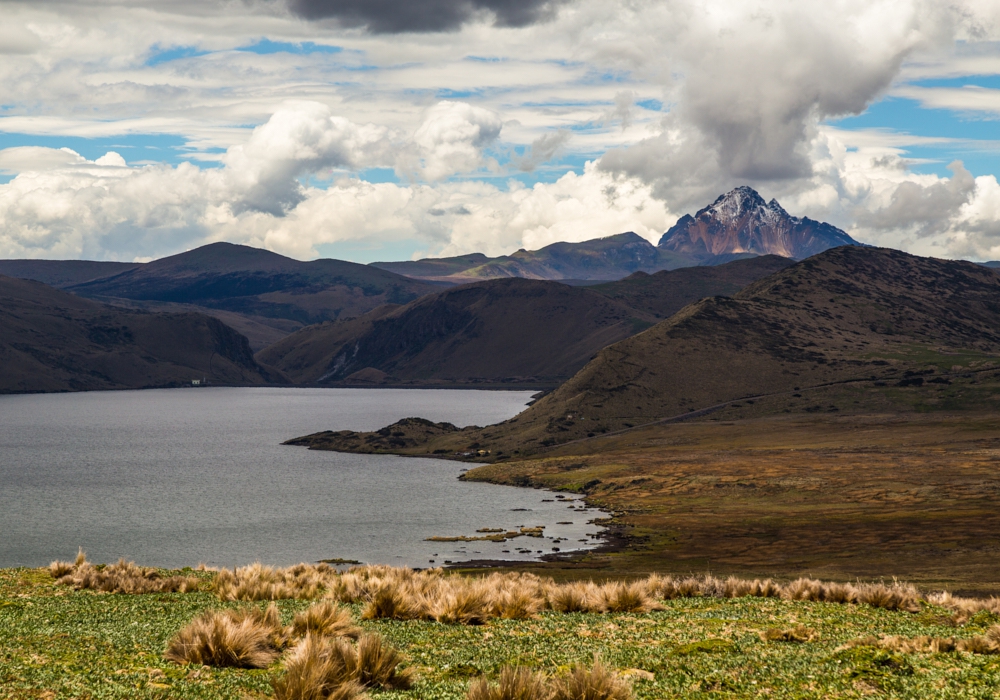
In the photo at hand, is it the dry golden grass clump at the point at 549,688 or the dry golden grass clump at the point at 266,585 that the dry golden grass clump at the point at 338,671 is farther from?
the dry golden grass clump at the point at 266,585

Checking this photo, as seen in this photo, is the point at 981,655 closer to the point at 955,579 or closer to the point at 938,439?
the point at 955,579

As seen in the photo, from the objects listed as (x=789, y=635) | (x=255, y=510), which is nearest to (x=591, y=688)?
(x=789, y=635)

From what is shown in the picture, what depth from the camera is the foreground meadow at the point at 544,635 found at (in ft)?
40.2

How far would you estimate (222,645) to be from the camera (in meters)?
13.2

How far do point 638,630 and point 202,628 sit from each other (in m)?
8.21

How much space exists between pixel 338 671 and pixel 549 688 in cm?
286

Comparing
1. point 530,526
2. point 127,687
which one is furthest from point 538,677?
point 530,526

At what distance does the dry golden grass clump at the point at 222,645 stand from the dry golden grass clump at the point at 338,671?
131 cm

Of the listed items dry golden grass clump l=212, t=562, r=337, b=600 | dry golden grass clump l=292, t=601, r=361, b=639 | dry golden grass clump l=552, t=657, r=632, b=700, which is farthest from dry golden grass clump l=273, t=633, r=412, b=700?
dry golden grass clump l=212, t=562, r=337, b=600

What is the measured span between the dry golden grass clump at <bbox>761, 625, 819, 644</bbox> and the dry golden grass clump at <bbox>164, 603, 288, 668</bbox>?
8.84m

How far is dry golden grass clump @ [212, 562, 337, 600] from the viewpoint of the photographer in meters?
21.1

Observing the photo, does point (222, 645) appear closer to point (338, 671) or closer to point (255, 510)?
point (338, 671)

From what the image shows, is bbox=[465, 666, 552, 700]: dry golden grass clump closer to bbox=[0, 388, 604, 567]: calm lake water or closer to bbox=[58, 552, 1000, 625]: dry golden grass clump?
bbox=[58, 552, 1000, 625]: dry golden grass clump

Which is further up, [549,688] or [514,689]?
[514,689]
